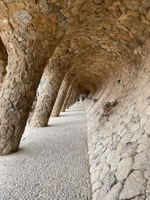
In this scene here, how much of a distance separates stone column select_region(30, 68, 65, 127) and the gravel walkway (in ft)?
8.13

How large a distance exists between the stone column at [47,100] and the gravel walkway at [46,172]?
248 centimetres

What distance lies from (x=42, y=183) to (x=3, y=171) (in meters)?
0.78

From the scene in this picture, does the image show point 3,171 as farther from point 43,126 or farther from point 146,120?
point 43,126

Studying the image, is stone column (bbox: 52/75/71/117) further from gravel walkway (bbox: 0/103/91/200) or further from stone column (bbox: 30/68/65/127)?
gravel walkway (bbox: 0/103/91/200)

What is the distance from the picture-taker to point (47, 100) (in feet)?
25.9

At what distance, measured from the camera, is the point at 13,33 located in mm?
3811

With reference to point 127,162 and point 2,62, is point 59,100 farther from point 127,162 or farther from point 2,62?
point 127,162

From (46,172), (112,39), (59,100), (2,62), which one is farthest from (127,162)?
(59,100)

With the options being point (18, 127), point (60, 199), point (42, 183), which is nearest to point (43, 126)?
point (18, 127)

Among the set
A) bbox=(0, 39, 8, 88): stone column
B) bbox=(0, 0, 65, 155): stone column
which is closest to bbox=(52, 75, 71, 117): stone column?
bbox=(0, 39, 8, 88): stone column

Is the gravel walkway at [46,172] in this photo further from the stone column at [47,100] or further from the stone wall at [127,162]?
the stone column at [47,100]

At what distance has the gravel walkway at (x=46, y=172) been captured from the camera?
263 cm

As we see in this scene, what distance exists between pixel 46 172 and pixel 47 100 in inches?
187

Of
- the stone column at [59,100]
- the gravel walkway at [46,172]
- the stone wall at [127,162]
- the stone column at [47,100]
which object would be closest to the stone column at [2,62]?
the gravel walkway at [46,172]
